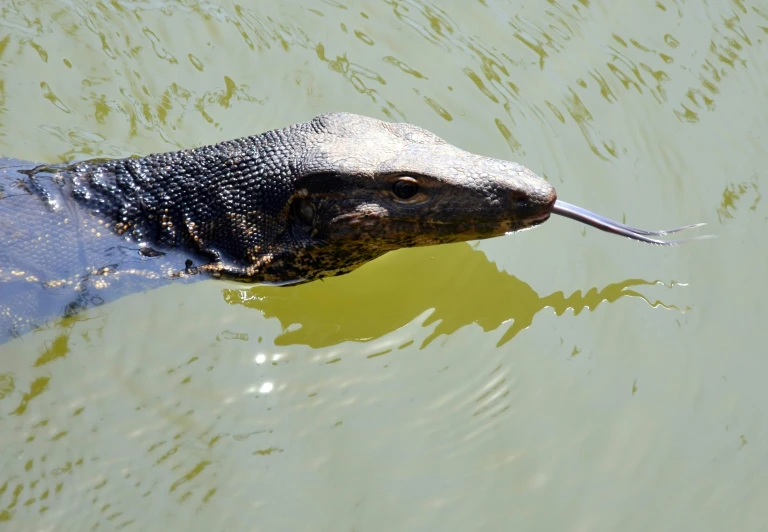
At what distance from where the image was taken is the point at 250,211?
224 inches

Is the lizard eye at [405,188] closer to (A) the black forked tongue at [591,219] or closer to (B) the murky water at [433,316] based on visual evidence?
(A) the black forked tongue at [591,219]

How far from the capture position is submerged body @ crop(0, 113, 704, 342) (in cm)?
551

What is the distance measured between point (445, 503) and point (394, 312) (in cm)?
146

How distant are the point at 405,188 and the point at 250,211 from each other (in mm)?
990

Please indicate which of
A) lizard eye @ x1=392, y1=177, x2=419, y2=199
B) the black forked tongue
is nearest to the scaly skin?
lizard eye @ x1=392, y1=177, x2=419, y2=199

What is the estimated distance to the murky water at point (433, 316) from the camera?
5.32 meters

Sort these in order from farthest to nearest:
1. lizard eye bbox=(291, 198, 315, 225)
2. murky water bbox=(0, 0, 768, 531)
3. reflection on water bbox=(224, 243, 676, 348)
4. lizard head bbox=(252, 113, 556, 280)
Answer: reflection on water bbox=(224, 243, 676, 348)
lizard eye bbox=(291, 198, 315, 225)
lizard head bbox=(252, 113, 556, 280)
murky water bbox=(0, 0, 768, 531)

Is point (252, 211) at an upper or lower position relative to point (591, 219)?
lower

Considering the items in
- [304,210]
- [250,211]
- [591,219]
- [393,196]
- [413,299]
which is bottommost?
[413,299]

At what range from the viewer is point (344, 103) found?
300 inches

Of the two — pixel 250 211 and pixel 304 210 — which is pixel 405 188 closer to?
pixel 304 210

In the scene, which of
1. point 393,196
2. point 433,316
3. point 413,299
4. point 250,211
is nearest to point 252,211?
point 250,211

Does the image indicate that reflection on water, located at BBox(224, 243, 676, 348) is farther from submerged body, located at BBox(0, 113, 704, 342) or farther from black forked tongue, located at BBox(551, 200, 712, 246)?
black forked tongue, located at BBox(551, 200, 712, 246)

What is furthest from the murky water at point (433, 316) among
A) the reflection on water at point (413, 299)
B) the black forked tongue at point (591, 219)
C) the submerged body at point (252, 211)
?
the black forked tongue at point (591, 219)
